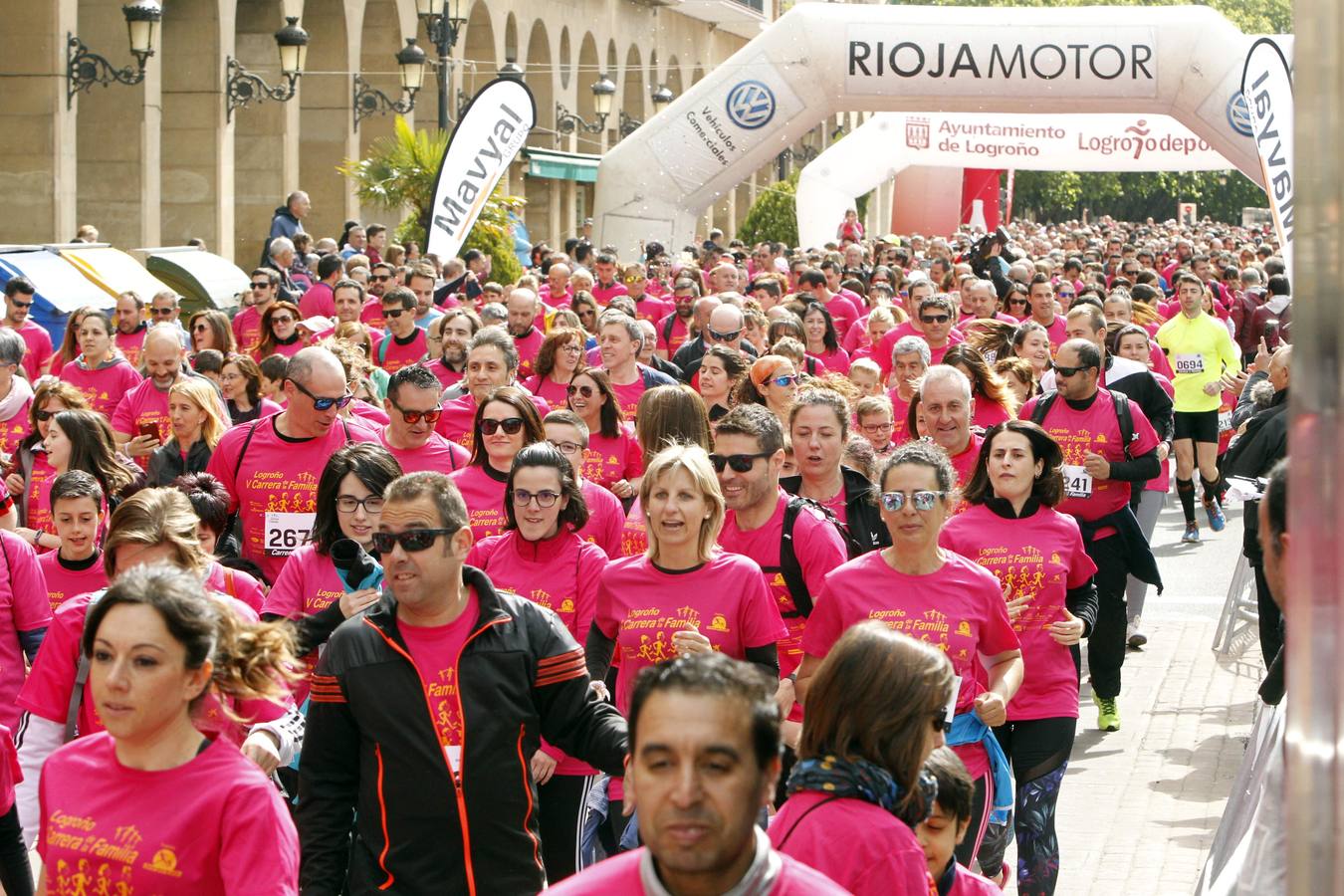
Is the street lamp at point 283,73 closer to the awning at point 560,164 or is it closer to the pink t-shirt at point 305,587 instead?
the awning at point 560,164

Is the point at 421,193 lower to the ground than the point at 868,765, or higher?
higher

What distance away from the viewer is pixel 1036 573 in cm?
673

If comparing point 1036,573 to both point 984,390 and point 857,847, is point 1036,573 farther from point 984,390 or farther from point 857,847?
point 857,847

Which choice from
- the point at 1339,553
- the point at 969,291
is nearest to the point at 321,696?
the point at 1339,553

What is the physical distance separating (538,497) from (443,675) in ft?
6.13

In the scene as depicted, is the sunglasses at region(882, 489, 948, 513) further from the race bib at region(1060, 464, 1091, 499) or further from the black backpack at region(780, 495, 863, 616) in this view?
the race bib at region(1060, 464, 1091, 499)

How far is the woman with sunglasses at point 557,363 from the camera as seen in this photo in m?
10.2

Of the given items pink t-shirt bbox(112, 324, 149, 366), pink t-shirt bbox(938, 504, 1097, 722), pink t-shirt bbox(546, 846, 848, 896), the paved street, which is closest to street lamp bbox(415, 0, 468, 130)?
pink t-shirt bbox(112, 324, 149, 366)

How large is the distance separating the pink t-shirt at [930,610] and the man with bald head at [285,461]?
252 centimetres

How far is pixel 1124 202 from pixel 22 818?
103276mm

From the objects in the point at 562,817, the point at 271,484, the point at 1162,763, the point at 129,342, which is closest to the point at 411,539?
the point at 562,817

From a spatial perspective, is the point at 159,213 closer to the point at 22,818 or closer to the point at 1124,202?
the point at 22,818

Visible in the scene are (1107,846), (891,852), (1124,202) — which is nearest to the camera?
(891,852)

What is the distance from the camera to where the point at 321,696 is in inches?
169
